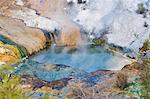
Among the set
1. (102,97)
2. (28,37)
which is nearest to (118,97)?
(102,97)

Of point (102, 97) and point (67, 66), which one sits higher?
point (102, 97)

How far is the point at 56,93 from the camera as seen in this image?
35.1 ft

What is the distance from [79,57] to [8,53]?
95.8 inches

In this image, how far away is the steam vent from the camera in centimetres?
1295

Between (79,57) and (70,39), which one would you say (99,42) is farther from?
(79,57)

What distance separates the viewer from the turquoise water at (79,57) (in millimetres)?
14422

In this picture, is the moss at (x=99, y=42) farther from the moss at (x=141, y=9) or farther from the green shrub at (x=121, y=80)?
the green shrub at (x=121, y=80)

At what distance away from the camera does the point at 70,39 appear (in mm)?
17172

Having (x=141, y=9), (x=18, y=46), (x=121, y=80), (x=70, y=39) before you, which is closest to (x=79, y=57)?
(x=70, y=39)

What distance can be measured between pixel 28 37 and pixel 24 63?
2483 mm

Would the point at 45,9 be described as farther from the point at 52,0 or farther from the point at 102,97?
the point at 102,97

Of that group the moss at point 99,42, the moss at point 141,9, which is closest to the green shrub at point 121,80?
the moss at point 99,42

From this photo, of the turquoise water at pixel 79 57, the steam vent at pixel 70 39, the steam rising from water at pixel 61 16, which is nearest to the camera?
the steam vent at pixel 70 39

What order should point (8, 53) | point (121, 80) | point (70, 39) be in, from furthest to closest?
point (70, 39), point (8, 53), point (121, 80)
